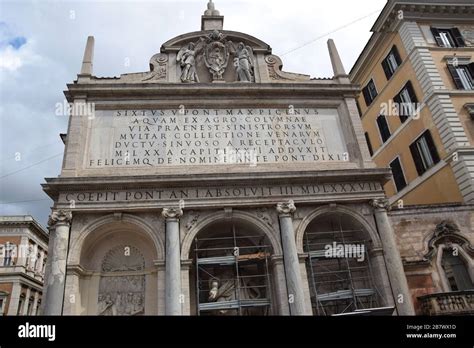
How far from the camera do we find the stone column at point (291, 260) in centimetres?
1232

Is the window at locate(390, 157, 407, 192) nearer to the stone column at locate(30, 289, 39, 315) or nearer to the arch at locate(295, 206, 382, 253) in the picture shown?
the arch at locate(295, 206, 382, 253)

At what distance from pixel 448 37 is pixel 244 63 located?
13699 millimetres

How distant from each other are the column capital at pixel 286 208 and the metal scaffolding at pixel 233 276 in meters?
1.34

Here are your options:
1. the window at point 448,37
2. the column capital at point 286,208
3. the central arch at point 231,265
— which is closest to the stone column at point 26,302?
the central arch at point 231,265

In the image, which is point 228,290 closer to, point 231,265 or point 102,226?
point 231,265

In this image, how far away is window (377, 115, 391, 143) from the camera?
78.4 ft

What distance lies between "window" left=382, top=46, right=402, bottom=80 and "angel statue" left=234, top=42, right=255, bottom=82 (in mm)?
10452

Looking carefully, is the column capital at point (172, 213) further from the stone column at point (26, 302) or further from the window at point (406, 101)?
the stone column at point (26, 302)

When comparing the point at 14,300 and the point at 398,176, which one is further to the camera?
the point at 14,300

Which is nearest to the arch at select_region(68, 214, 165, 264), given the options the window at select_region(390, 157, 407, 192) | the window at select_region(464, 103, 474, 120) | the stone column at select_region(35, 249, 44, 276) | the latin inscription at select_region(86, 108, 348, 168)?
the latin inscription at select_region(86, 108, 348, 168)

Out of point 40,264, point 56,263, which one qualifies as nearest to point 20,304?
point 40,264

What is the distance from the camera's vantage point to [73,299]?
480 inches

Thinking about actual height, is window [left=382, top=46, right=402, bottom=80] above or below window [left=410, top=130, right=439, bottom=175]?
above

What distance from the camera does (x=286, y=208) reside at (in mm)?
13844
